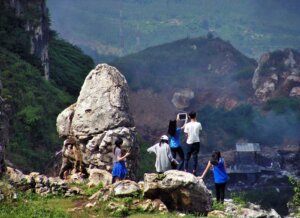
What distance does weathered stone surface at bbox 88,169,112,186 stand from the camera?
18.7m

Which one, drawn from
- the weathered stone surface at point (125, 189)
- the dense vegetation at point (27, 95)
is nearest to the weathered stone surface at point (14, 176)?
the weathered stone surface at point (125, 189)

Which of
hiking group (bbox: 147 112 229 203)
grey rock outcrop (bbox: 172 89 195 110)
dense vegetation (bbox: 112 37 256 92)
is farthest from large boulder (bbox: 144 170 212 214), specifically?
dense vegetation (bbox: 112 37 256 92)

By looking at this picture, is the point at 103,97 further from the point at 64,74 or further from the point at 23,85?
the point at 64,74

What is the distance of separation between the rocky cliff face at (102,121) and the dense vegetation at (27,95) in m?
21.7

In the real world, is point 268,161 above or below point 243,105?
below

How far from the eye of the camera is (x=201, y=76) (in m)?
142

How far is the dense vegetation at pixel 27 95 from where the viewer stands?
46094 mm

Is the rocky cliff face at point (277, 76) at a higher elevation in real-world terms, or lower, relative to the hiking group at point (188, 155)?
higher

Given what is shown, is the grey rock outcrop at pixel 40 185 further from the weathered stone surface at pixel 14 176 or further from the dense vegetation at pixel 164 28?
the dense vegetation at pixel 164 28

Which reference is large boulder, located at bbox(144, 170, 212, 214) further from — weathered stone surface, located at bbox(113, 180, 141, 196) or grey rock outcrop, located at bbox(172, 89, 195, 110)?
Answer: grey rock outcrop, located at bbox(172, 89, 195, 110)

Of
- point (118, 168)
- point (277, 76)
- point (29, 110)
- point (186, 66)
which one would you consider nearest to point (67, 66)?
point (29, 110)

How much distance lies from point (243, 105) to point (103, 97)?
9637 cm

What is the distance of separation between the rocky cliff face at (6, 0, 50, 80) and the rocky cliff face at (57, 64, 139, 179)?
41.2m

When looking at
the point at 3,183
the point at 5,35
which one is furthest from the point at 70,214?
the point at 5,35
